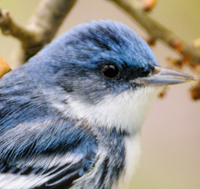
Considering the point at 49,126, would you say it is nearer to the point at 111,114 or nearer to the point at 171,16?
the point at 111,114

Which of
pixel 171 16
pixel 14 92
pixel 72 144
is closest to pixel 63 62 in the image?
pixel 14 92

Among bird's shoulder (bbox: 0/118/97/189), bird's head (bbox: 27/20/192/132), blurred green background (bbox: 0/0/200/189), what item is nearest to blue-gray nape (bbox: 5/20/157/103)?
bird's head (bbox: 27/20/192/132)

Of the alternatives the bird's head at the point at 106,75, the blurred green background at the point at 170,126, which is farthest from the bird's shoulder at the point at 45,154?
the blurred green background at the point at 170,126

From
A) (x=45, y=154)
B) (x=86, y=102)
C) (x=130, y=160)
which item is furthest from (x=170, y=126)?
(x=45, y=154)

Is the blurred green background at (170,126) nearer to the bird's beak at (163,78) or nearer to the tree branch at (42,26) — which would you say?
the tree branch at (42,26)

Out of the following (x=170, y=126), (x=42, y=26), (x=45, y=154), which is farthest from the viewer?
(x=170, y=126)

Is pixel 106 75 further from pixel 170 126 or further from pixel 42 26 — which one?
pixel 170 126

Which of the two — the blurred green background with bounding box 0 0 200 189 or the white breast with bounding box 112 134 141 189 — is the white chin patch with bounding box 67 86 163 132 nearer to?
the white breast with bounding box 112 134 141 189
